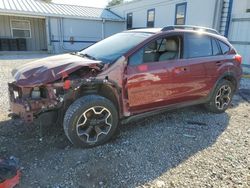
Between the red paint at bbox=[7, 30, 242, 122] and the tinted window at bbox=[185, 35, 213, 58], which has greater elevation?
the tinted window at bbox=[185, 35, 213, 58]

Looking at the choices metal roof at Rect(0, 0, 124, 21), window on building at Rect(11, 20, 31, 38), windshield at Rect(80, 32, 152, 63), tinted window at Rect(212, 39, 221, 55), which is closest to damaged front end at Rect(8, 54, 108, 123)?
windshield at Rect(80, 32, 152, 63)

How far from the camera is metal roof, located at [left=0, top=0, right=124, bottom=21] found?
15.0 meters

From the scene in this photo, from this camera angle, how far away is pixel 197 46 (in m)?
4.27

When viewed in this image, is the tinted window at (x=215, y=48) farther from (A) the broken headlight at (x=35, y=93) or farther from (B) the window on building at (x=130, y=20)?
(B) the window on building at (x=130, y=20)

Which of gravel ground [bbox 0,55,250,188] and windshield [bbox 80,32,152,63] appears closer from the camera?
gravel ground [bbox 0,55,250,188]

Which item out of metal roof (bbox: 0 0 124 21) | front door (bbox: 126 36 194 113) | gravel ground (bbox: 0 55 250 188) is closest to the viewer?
gravel ground (bbox: 0 55 250 188)

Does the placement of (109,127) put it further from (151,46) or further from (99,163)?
(151,46)

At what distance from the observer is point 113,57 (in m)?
3.58

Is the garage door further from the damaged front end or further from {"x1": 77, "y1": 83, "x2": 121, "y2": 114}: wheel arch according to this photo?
the damaged front end

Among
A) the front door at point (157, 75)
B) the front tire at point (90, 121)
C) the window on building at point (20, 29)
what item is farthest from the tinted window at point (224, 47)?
the window on building at point (20, 29)

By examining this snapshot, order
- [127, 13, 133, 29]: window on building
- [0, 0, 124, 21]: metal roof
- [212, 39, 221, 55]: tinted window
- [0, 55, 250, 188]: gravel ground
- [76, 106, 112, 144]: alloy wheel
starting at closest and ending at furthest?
[0, 55, 250, 188]: gravel ground, [76, 106, 112, 144]: alloy wheel, [212, 39, 221, 55]: tinted window, [0, 0, 124, 21]: metal roof, [127, 13, 133, 29]: window on building

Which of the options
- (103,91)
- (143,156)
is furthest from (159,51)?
(143,156)

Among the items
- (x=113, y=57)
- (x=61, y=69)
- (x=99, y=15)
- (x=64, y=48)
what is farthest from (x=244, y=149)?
(x=99, y=15)

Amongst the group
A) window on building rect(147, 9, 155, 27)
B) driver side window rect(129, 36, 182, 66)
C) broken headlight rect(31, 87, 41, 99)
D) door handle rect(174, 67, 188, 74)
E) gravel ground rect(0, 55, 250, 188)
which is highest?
window on building rect(147, 9, 155, 27)
